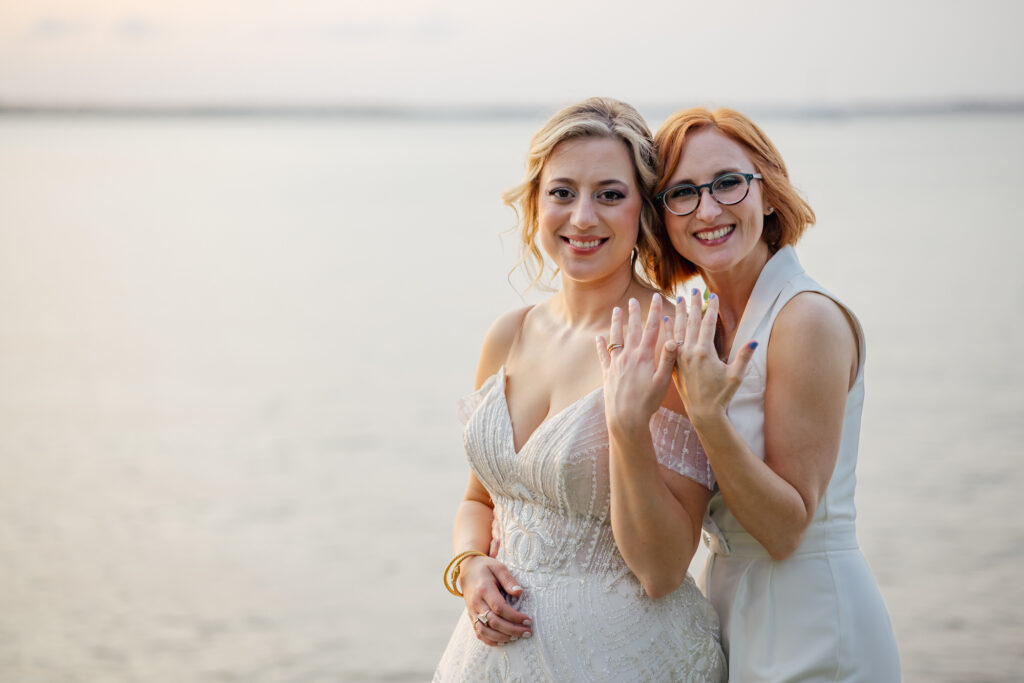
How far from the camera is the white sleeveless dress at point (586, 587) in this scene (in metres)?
2.75

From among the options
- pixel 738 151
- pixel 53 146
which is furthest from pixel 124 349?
pixel 53 146

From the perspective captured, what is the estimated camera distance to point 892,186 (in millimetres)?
35688

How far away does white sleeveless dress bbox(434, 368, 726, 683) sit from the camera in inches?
108

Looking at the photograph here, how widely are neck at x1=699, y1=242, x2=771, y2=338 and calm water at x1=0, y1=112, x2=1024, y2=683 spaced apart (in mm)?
4341

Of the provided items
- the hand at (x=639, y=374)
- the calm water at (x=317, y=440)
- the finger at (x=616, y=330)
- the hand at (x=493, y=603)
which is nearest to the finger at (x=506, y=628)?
the hand at (x=493, y=603)

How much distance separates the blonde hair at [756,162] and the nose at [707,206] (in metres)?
0.12

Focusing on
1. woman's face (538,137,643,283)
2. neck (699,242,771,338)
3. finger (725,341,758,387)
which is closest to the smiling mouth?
woman's face (538,137,643,283)

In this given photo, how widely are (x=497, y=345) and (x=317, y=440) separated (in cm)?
811

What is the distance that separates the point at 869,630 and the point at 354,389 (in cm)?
1058

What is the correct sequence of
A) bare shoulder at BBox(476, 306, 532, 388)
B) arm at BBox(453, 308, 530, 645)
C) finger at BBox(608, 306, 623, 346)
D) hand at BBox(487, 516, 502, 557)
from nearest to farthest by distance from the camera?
finger at BBox(608, 306, 623, 346) → arm at BBox(453, 308, 530, 645) → hand at BBox(487, 516, 502, 557) → bare shoulder at BBox(476, 306, 532, 388)

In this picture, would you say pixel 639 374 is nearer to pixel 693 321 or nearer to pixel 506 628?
pixel 693 321

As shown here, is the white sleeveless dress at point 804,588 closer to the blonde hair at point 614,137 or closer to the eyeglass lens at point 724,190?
the eyeglass lens at point 724,190

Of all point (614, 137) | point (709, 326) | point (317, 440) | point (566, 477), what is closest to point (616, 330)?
point (709, 326)

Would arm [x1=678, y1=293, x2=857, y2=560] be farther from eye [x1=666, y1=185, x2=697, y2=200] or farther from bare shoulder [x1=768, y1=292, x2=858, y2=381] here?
eye [x1=666, y1=185, x2=697, y2=200]
